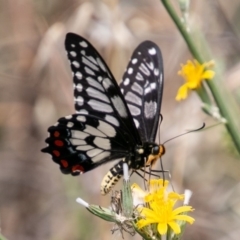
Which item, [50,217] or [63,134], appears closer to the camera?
[63,134]

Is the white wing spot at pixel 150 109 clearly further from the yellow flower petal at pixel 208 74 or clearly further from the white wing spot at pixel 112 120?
the yellow flower petal at pixel 208 74

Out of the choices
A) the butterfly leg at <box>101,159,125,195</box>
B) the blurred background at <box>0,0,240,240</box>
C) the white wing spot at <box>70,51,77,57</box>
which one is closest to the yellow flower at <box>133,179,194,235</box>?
the butterfly leg at <box>101,159,125,195</box>

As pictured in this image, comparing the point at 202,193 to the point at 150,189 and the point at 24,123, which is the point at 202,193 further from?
the point at 150,189

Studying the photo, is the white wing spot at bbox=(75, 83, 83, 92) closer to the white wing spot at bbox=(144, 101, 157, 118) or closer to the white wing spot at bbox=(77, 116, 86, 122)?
the white wing spot at bbox=(77, 116, 86, 122)

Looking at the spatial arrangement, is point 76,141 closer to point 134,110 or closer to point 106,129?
point 106,129

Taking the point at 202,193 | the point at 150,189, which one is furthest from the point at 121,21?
Result: the point at 150,189

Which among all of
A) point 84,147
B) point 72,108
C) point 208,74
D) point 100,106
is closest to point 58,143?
point 84,147

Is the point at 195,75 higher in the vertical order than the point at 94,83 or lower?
lower
